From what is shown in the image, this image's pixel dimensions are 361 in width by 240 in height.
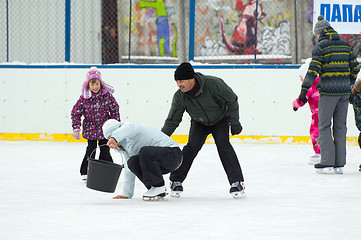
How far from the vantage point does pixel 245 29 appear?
1188 centimetres

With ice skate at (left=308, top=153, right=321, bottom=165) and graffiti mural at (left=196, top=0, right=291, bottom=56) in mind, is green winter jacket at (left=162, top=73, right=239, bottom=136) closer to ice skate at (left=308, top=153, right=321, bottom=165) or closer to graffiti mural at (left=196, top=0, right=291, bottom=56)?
ice skate at (left=308, top=153, right=321, bottom=165)

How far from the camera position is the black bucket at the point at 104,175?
5.35m

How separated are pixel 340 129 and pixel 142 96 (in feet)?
11.1

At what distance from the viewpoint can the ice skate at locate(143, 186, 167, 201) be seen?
5414mm

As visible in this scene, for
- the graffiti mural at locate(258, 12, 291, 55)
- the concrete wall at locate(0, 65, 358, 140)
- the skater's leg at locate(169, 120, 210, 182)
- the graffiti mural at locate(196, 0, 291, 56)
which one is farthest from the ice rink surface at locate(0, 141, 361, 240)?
the graffiti mural at locate(258, 12, 291, 55)

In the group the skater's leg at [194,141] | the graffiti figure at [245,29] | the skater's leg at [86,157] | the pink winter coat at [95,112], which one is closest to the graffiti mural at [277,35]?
the graffiti figure at [245,29]

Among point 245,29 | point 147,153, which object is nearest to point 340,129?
point 147,153

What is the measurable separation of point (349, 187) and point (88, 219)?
7.73 ft

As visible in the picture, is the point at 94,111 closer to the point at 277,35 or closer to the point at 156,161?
the point at 156,161

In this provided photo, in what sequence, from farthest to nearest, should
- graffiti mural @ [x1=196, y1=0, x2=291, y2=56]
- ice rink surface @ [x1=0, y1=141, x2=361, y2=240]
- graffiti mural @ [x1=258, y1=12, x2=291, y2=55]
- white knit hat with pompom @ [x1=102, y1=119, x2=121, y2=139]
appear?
graffiti mural @ [x1=258, y1=12, x2=291, y2=55] < graffiti mural @ [x1=196, y1=0, x2=291, y2=56] < white knit hat with pompom @ [x1=102, y1=119, x2=121, y2=139] < ice rink surface @ [x1=0, y1=141, x2=361, y2=240]

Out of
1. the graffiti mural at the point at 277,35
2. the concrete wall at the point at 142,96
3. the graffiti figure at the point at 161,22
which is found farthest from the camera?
the graffiti figure at the point at 161,22

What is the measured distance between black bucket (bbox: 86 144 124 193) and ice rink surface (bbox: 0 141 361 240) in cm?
12

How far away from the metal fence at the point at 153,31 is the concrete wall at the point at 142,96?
0.52 m

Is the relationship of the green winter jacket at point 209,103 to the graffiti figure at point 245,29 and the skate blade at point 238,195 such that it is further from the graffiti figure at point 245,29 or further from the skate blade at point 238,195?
the graffiti figure at point 245,29
